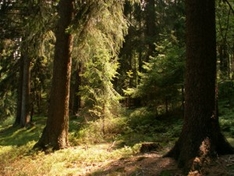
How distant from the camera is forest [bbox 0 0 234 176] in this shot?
217 inches

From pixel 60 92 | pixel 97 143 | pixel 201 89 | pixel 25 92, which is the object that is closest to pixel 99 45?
pixel 60 92

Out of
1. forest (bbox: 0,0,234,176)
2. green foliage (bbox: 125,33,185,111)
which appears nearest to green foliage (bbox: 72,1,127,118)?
forest (bbox: 0,0,234,176)

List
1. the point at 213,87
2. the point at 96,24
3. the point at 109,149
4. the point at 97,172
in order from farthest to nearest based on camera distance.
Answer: the point at 96,24
the point at 109,149
the point at 97,172
the point at 213,87

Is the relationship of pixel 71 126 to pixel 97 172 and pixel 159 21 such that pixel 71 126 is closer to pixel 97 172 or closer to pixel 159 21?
pixel 97 172

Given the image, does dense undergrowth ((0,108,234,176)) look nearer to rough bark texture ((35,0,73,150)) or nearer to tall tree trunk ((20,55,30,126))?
rough bark texture ((35,0,73,150))

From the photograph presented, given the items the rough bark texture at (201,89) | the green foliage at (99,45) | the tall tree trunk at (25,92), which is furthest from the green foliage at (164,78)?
the tall tree trunk at (25,92)

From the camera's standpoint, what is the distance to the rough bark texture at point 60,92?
406 inches

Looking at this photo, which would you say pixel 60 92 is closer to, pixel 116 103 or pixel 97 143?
pixel 97 143

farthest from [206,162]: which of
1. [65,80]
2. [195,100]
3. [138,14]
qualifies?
[138,14]

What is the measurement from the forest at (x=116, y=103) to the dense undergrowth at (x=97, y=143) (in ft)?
0.12

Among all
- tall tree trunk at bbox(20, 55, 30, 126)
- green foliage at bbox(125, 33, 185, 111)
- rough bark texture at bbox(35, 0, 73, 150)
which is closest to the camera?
rough bark texture at bbox(35, 0, 73, 150)

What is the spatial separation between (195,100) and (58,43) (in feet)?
20.6

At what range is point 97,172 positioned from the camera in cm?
684

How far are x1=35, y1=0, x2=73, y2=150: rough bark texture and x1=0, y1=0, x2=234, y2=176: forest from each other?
0.03 m
